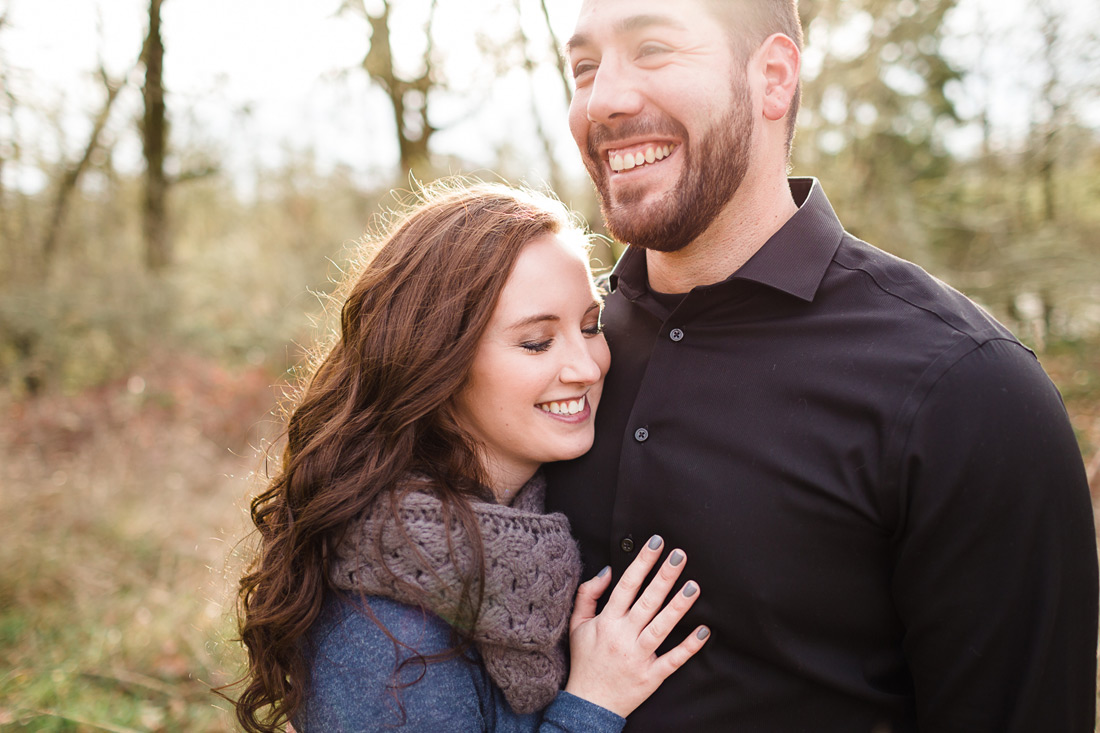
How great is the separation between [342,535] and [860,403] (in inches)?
51.6

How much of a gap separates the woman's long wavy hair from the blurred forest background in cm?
249

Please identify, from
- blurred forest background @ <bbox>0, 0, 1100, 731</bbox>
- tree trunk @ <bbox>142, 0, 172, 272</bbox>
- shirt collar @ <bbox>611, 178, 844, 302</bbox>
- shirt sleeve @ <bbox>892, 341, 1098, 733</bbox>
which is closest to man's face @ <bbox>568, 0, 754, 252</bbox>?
shirt collar @ <bbox>611, 178, 844, 302</bbox>

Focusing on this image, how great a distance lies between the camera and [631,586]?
1824 mm

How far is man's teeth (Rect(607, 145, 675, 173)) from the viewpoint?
1.96m

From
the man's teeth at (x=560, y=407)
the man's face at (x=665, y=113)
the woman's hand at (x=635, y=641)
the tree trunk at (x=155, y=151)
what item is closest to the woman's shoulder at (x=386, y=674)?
the woman's hand at (x=635, y=641)

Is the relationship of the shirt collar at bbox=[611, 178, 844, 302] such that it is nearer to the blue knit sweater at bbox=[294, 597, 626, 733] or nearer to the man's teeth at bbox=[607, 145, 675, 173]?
the man's teeth at bbox=[607, 145, 675, 173]

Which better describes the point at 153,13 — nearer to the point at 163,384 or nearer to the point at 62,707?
the point at 163,384

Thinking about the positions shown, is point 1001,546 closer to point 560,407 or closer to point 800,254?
point 800,254

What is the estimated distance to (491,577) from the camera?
1744 millimetres

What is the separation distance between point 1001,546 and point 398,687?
53.4 inches

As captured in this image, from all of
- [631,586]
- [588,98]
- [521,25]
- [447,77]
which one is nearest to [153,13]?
[447,77]

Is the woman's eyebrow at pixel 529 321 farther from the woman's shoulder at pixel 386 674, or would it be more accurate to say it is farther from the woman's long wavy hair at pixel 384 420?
the woman's shoulder at pixel 386 674

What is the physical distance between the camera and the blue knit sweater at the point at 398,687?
1.67 m

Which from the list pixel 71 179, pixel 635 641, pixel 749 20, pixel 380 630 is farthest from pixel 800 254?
pixel 71 179
